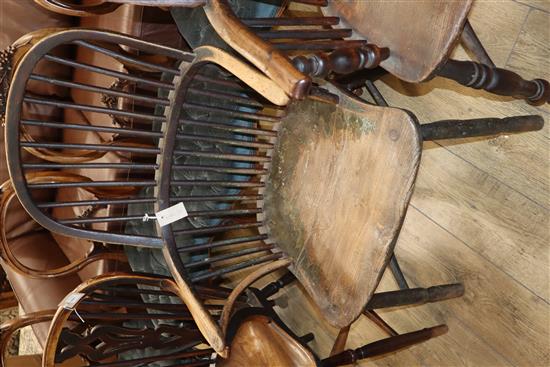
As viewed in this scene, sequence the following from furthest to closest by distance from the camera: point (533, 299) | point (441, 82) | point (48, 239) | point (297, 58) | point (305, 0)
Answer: point (48, 239) < point (441, 82) < point (533, 299) < point (305, 0) < point (297, 58)

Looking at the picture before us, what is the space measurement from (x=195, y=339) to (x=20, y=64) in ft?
2.44

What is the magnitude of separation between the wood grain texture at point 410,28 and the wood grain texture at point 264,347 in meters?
0.64

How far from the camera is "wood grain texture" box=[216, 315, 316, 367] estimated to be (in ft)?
4.13

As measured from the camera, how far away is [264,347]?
129 cm

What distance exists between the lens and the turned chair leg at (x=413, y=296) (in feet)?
4.02

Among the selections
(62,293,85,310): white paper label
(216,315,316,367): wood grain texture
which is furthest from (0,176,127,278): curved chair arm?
(216,315,316,367): wood grain texture

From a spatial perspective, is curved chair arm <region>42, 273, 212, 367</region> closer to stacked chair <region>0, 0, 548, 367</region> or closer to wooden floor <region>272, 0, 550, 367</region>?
stacked chair <region>0, 0, 548, 367</region>

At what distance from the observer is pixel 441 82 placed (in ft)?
5.03

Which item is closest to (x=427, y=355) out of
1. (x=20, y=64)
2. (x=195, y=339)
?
(x=195, y=339)

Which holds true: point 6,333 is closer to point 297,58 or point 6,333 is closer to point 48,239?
point 297,58

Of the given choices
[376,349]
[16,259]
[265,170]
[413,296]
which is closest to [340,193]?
[265,170]

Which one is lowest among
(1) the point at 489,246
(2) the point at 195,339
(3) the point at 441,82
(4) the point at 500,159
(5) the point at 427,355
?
(5) the point at 427,355

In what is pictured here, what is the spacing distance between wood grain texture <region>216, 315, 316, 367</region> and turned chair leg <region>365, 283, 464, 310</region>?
19 cm

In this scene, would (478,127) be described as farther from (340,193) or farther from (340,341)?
(340,341)
